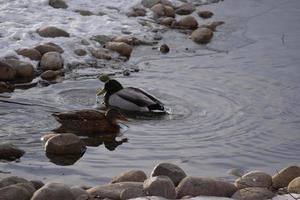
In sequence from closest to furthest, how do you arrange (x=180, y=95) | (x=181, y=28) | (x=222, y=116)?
(x=222, y=116), (x=180, y=95), (x=181, y=28)

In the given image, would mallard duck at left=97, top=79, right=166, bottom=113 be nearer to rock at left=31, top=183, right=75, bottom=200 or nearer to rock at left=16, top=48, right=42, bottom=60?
rock at left=16, top=48, right=42, bottom=60

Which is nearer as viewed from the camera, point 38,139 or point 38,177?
point 38,177

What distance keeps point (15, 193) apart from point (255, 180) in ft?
6.38

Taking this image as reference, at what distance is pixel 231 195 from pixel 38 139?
2.69 metres

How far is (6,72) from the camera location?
10.7 m

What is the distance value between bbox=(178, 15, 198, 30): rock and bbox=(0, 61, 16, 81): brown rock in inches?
195

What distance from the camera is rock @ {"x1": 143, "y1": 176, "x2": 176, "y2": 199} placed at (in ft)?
19.3

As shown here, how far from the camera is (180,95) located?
10367 millimetres

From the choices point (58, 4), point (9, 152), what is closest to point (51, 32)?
point (58, 4)

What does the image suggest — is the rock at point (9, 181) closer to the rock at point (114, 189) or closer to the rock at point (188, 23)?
the rock at point (114, 189)

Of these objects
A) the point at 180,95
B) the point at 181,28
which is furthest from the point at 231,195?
the point at 181,28

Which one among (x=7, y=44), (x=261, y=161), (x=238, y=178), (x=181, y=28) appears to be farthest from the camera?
(x=181, y=28)

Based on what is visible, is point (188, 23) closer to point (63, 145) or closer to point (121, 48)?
point (121, 48)

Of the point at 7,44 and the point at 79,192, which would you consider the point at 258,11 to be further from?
the point at 79,192
